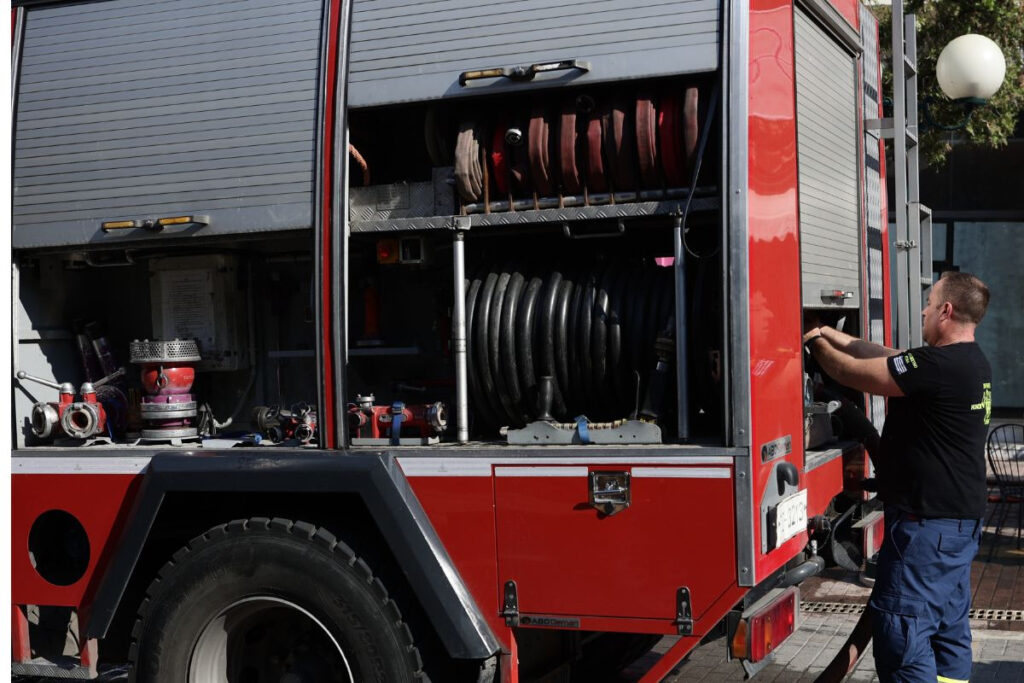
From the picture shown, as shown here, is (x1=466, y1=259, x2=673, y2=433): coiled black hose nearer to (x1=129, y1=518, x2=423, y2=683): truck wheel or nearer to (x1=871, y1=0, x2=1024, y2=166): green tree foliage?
(x1=129, y1=518, x2=423, y2=683): truck wheel

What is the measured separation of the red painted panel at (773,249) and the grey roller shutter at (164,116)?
1.70 metres

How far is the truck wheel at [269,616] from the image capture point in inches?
167

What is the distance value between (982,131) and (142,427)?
1022cm

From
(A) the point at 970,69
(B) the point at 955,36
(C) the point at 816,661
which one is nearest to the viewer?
(C) the point at 816,661

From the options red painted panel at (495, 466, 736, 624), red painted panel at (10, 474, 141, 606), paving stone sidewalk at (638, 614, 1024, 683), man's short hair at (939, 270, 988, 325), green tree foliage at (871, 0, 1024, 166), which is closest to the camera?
red painted panel at (495, 466, 736, 624)

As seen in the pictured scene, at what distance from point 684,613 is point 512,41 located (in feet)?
6.96

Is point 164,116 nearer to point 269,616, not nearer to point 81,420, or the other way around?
point 81,420

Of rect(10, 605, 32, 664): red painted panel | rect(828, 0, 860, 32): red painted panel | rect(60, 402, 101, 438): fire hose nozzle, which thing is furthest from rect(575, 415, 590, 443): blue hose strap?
rect(10, 605, 32, 664): red painted panel

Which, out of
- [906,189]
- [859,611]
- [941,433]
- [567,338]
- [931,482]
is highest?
[906,189]

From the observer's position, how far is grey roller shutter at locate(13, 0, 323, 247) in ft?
15.1

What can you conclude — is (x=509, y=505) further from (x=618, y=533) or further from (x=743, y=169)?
(x=743, y=169)

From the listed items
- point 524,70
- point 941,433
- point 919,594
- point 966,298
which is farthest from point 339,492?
point 966,298

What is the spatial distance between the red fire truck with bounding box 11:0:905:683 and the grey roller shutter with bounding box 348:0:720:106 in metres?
0.01

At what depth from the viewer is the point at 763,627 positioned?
13.6 feet
